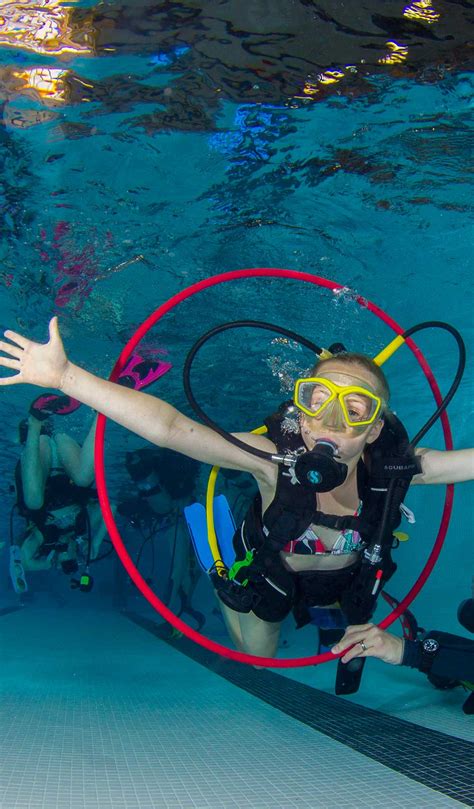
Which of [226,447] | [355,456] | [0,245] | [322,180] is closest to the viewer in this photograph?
[226,447]

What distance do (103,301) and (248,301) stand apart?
3.25 m

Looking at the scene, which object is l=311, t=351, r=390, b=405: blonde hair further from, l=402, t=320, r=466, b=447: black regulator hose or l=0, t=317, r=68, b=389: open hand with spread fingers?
l=0, t=317, r=68, b=389: open hand with spread fingers

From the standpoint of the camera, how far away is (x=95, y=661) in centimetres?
977

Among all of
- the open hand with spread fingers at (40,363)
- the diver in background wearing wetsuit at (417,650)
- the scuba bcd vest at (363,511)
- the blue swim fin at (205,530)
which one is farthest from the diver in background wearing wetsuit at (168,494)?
the open hand with spread fingers at (40,363)

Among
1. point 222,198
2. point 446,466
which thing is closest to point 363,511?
point 446,466

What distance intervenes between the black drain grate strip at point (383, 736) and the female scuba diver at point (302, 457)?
981 millimetres

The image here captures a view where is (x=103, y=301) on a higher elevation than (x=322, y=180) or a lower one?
lower

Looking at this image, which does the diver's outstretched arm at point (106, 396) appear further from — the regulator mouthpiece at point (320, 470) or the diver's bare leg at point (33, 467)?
the diver's bare leg at point (33, 467)

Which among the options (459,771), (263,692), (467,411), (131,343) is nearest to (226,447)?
(131,343)

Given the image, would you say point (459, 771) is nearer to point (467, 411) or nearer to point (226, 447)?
point (226, 447)

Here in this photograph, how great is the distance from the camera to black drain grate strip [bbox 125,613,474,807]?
127 inches

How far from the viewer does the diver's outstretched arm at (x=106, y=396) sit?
3389 mm

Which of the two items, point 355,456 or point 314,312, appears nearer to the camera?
point 355,456

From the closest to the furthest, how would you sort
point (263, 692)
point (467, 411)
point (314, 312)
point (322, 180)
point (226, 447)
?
point (226, 447)
point (263, 692)
point (322, 180)
point (314, 312)
point (467, 411)
